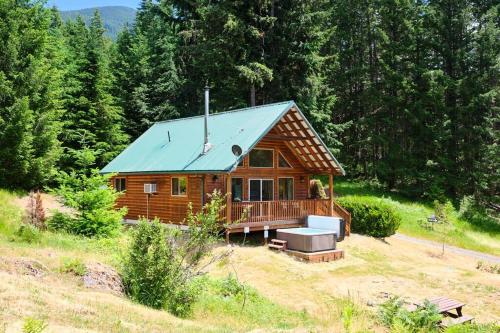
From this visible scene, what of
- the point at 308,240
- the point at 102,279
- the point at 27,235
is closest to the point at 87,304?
the point at 102,279

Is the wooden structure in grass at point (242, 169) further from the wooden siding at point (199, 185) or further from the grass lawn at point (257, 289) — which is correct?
the grass lawn at point (257, 289)

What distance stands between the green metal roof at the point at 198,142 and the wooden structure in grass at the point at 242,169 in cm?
4

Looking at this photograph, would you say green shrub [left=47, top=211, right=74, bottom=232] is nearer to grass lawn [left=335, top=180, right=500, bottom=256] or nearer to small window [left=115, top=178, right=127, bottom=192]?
small window [left=115, top=178, right=127, bottom=192]

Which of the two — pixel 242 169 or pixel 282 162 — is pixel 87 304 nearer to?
pixel 242 169

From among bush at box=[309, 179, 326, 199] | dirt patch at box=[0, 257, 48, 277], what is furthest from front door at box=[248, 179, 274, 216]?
dirt patch at box=[0, 257, 48, 277]

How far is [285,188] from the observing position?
75.0 ft

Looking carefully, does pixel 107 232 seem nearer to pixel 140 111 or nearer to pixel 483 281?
pixel 483 281

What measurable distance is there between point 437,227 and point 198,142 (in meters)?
14.9

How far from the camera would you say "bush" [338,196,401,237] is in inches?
906

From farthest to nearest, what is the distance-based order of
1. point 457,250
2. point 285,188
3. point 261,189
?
point 457,250 → point 285,188 → point 261,189

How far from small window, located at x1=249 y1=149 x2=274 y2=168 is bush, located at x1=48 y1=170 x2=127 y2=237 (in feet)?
22.9

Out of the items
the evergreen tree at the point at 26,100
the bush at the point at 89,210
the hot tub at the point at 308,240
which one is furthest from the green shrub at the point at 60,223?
the evergreen tree at the point at 26,100

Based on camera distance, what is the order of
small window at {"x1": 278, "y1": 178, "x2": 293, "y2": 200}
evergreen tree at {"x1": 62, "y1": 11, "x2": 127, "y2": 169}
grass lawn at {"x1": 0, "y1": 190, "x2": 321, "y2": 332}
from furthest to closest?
evergreen tree at {"x1": 62, "y1": 11, "x2": 127, "y2": 169}
small window at {"x1": 278, "y1": 178, "x2": 293, "y2": 200}
grass lawn at {"x1": 0, "y1": 190, "x2": 321, "y2": 332}

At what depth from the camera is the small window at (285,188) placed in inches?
890
